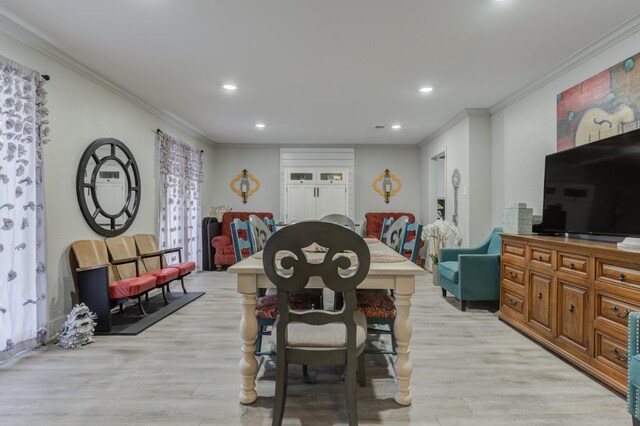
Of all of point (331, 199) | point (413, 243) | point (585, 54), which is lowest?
point (413, 243)

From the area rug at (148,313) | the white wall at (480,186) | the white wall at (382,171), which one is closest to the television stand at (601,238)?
the white wall at (480,186)

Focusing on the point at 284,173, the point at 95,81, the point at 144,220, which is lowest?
the point at 144,220

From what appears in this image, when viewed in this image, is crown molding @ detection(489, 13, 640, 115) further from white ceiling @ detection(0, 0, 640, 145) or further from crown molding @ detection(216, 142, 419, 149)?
crown molding @ detection(216, 142, 419, 149)

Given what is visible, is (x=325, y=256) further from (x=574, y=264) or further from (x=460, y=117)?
(x=460, y=117)

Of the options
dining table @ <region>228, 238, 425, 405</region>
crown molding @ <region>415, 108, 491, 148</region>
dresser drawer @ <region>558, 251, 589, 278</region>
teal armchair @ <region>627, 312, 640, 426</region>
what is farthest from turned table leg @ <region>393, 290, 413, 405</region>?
crown molding @ <region>415, 108, 491, 148</region>

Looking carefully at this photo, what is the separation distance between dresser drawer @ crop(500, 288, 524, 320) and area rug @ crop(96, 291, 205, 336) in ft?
11.3

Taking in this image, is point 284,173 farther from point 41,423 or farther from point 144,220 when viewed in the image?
point 41,423

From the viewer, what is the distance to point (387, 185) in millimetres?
7352

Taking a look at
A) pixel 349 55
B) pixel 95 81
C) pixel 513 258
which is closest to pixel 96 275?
pixel 95 81

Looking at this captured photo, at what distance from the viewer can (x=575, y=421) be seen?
1.69 m

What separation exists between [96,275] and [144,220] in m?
1.58

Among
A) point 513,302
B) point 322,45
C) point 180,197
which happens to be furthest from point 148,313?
point 513,302

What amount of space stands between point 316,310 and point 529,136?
3.51 metres

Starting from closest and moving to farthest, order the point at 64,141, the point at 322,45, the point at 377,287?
1. the point at 377,287
2. the point at 322,45
3. the point at 64,141
